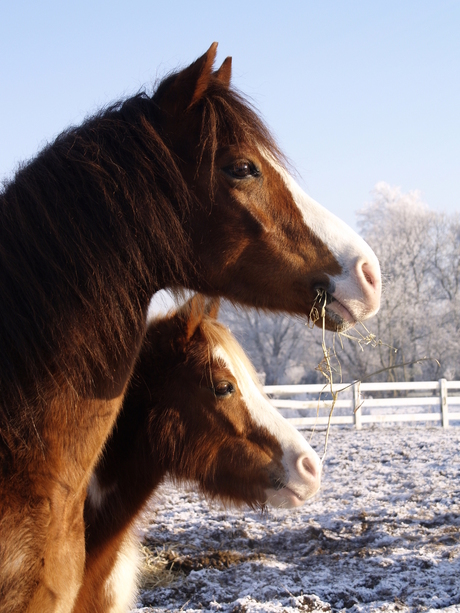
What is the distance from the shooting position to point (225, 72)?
209 cm

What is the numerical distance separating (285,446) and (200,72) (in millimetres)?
2321

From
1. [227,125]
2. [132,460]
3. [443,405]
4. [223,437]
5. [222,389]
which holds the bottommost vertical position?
[443,405]

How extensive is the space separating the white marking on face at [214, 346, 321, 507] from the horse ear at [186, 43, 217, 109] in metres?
1.92

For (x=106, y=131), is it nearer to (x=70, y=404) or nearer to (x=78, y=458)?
(x=70, y=404)

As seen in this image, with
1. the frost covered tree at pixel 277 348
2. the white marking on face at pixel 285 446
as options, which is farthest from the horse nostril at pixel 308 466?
the frost covered tree at pixel 277 348

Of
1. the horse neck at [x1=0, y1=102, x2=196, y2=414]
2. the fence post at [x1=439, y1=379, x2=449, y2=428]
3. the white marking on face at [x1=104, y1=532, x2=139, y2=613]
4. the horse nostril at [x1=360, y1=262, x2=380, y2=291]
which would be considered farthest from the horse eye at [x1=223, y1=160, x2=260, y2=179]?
the fence post at [x1=439, y1=379, x2=449, y2=428]

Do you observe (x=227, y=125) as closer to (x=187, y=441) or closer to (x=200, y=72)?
(x=200, y=72)

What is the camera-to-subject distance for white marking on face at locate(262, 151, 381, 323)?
1.96m

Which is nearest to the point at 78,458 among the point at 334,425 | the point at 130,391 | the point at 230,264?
the point at 230,264

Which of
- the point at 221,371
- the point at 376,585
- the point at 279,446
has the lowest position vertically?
the point at 376,585

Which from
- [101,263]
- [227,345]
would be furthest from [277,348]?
[101,263]

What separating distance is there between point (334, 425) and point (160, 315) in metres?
11.3

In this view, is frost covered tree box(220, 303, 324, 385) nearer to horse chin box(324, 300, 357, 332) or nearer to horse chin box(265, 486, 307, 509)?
horse chin box(265, 486, 307, 509)

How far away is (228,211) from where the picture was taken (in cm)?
195
